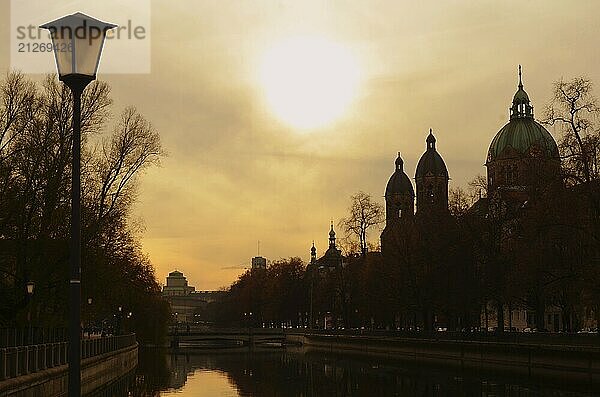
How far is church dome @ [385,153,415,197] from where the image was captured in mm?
145500

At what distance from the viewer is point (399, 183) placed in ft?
481

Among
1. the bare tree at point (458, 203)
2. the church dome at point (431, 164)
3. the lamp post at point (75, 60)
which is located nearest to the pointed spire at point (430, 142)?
the church dome at point (431, 164)

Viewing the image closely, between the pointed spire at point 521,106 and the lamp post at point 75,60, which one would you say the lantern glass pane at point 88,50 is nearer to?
the lamp post at point 75,60

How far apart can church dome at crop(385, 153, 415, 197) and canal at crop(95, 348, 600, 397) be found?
252 feet

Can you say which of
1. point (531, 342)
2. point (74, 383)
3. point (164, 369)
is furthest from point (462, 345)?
point (74, 383)

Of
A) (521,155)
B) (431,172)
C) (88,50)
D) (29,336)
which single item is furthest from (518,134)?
(88,50)

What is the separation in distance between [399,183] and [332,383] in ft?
318

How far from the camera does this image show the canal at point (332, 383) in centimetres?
4347

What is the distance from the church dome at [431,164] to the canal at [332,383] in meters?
69.5

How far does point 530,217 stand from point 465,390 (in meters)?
13.7

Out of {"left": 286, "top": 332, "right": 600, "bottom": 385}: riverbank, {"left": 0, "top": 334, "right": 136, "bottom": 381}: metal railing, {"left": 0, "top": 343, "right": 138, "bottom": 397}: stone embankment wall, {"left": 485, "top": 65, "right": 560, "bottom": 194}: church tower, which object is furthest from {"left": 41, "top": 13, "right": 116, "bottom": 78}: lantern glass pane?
{"left": 485, "top": 65, "right": 560, "bottom": 194}: church tower

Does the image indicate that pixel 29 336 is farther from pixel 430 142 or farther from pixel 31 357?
pixel 430 142

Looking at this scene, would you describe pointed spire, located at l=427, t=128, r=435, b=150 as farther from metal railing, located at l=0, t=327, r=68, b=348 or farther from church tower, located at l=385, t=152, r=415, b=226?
metal railing, located at l=0, t=327, r=68, b=348

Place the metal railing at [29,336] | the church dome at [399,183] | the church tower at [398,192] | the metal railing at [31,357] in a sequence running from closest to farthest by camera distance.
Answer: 1. the metal railing at [31,357]
2. the metal railing at [29,336]
3. the church tower at [398,192]
4. the church dome at [399,183]
